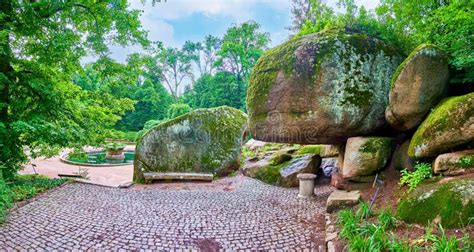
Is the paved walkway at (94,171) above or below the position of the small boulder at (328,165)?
below

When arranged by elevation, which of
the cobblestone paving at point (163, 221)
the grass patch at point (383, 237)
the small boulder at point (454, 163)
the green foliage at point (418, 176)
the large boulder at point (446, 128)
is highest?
the large boulder at point (446, 128)

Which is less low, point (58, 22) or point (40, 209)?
point (58, 22)

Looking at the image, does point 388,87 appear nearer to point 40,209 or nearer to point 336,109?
point 336,109

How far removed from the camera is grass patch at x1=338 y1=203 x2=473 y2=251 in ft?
9.42

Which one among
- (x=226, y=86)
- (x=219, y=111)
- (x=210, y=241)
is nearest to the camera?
(x=210, y=241)

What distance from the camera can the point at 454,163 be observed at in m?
3.93

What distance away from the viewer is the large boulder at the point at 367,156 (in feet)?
17.4

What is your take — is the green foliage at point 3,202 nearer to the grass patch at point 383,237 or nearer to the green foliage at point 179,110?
the grass patch at point 383,237

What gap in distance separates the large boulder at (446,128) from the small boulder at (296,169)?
3.29m

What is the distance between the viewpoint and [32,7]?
591 centimetres

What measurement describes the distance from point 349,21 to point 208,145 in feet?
19.6

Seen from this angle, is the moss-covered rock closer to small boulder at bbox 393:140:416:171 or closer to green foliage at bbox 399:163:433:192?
green foliage at bbox 399:163:433:192

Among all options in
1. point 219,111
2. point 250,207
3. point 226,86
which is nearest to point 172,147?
point 219,111

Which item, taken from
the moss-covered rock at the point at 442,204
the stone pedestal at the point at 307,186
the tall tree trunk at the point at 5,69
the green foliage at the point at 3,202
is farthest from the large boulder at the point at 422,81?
the tall tree trunk at the point at 5,69
